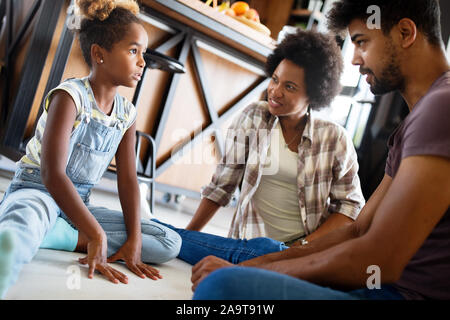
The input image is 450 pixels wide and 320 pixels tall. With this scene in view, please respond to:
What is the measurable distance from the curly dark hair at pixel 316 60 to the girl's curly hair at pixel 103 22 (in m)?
0.79

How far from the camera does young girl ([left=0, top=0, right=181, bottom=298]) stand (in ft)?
4.00

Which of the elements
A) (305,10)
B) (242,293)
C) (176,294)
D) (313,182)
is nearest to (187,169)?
(313,182)

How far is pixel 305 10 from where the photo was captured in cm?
611

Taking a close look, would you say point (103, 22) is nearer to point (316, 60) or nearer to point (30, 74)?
point (316, 60)

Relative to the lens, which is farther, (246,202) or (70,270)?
(246,202)

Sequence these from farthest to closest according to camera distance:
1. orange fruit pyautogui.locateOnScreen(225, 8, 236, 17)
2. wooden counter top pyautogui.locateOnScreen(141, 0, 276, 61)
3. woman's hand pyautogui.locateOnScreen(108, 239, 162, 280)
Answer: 1. orange fruit pyautogui.locateOnScreen(225, 8, 236, 17)
2. wooden counter top pyautogui.locateOnScreen(141, 0, 276, 61)
3. woman's hand pyautogui.locateOnScreen(108, 239, 162, 280)

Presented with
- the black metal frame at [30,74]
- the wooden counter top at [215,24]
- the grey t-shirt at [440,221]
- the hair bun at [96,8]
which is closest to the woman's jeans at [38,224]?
the hair bun at [96,8]

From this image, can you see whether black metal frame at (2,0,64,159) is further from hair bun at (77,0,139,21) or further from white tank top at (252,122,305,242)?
white tank top at (252,122,305,242)

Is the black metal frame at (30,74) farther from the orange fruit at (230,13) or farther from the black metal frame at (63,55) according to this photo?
the orange fruit at (230,13)

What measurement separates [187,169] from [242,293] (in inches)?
110

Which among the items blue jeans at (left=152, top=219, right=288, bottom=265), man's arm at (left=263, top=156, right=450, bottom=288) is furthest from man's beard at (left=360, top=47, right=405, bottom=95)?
blue jeans at (left=152, top=219, right=288, bottom=265)

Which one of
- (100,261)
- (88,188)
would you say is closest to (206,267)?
(100,261)

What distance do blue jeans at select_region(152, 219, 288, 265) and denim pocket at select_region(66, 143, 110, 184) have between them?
0.45 m

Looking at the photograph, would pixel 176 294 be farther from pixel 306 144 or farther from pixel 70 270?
pixel 306 144
